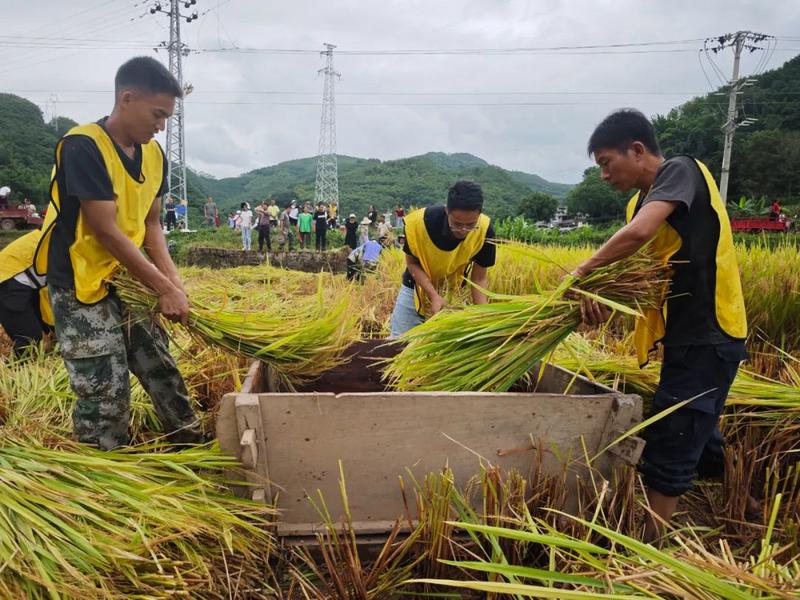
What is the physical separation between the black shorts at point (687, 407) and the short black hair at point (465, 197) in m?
1.15

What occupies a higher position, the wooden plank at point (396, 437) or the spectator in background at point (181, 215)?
the spectator in background at point (181, 215)

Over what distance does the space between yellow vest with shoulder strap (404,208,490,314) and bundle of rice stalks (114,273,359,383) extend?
0.87 metres

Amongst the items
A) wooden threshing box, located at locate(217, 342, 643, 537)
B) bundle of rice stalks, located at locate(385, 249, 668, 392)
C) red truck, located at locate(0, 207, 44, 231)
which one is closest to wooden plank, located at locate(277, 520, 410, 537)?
wooden threshing box, located at locate(217, 342, 643, 537)

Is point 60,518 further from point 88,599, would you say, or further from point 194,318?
point 194,318

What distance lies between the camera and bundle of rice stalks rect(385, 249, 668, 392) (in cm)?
178

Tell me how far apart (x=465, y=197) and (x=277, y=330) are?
1167 millimetres

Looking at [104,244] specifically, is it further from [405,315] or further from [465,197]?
[405,315]

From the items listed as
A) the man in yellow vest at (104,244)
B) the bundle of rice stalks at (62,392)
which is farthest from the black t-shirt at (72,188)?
the bundle of rice stalks at (62,392)

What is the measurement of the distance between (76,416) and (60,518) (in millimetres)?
601

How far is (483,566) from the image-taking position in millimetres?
917

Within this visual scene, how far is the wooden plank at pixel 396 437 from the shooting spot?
1604 millimetres

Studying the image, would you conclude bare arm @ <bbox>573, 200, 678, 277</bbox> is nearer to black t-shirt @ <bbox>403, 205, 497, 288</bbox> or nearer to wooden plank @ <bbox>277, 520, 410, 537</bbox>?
wooden plank @ <bbox>277, 520, 410, 537</bbox>

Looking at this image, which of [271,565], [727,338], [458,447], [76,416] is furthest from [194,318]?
[727,338]

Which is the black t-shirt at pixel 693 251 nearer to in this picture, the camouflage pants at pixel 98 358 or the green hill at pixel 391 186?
the camouflage pants at pixel 98 358
